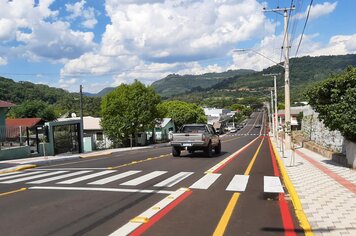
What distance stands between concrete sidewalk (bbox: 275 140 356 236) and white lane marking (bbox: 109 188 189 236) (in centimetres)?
313

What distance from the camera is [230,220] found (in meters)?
8.01

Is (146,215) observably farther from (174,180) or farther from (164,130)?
(164,130)

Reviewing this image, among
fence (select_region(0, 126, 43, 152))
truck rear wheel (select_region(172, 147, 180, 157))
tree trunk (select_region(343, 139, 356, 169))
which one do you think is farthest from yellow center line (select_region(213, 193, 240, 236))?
fence (select_region(0, 126, 43, 152))

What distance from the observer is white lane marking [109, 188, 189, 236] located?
282 inches

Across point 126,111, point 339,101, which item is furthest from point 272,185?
point 126,111

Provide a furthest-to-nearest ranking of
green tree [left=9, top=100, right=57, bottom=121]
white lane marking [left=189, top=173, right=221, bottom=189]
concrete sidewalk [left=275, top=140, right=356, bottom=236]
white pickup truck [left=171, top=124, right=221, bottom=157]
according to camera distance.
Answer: green tree [left=9, top=100, right=57, bottom=121], white pickup truck [left=171, top=124, right=221, bottom=157], white lane marking [left=189, top=173, right=221, bottom=189], concrete sidewalk [left=275, top=140, right=356, bottom=236]

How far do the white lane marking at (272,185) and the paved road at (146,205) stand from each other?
17 mm

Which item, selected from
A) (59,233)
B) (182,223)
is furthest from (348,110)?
(59,233)

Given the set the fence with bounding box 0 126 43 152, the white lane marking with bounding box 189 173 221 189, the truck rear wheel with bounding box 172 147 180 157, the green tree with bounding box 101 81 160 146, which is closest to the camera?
the white lane marking with bounding box 189 173 221 189

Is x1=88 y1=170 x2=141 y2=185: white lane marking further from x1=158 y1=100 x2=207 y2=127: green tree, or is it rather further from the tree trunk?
x1=158 y1=100 x2=207 y2=127: green tree

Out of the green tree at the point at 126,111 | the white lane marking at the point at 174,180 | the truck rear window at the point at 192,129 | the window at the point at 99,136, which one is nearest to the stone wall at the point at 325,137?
the truck rear window at the point at 192,129

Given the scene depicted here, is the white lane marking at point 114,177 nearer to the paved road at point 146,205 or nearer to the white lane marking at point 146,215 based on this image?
the paved road at point 146,205

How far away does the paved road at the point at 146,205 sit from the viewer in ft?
24.3

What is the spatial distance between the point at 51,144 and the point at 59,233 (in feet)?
87.1
